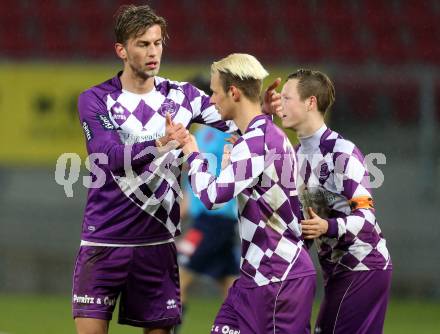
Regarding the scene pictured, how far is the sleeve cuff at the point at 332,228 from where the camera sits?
4.62m

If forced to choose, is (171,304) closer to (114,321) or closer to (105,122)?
(105,122)

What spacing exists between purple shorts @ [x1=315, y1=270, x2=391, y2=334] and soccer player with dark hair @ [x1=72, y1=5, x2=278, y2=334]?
87cm

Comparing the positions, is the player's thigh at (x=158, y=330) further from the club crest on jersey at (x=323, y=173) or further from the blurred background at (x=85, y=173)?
the blurred background at (x=85, y=173)

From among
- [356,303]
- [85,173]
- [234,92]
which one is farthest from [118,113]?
[85,173]

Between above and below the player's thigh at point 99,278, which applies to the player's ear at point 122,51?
above

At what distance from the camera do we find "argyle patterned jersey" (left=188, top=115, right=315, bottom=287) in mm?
4363

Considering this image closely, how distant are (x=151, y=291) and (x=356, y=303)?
1.05 meters

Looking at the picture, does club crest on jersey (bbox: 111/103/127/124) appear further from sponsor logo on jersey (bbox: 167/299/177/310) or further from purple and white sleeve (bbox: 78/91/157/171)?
sponsor logo on jersey (bbox: 167/299/177/310)

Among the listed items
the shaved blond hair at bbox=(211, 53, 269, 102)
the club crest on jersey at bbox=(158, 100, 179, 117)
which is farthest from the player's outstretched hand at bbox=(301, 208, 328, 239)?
the club crest on jersey at bbox=(158, 100, 179, 117)

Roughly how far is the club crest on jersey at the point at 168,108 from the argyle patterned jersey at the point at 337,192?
26.1 inches

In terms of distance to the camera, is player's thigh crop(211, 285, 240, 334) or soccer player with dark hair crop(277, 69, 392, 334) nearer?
player's thigh crop(211, 285, 240, 334)

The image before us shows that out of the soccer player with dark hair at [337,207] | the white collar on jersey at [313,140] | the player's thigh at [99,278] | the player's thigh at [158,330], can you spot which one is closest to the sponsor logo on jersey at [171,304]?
the player's thigh at [158,330]

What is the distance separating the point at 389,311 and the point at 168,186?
14.2ft

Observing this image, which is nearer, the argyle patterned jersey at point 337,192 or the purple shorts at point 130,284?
the argyle patterned jersey at point 337,192
